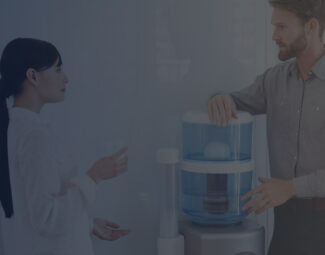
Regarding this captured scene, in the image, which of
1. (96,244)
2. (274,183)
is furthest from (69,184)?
(274,183)

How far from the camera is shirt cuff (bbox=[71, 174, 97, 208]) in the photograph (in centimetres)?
136

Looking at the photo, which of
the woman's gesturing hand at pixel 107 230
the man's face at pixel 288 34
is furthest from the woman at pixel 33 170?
the man's face at pixel 288 34

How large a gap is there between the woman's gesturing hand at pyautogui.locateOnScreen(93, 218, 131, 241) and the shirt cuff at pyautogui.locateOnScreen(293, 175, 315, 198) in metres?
0.65

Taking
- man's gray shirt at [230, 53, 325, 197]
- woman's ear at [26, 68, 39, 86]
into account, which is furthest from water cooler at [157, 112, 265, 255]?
woman's ear at [26, 68, 39, 86]

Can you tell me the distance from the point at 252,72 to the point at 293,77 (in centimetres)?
18

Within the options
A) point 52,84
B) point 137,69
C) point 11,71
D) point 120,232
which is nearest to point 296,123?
point 137,69

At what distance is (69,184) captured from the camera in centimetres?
137

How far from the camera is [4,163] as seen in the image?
4.30 feet

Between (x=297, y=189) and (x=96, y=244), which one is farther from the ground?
(x=297, y=189)

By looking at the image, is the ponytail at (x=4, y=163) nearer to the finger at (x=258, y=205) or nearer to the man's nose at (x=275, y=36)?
the finger at (x=258, y=205)

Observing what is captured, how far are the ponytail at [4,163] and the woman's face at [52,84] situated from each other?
0.12 metres

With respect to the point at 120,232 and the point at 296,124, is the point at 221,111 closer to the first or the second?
the point at 296,124

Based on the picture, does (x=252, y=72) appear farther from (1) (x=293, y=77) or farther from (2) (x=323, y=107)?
(2) (x=323, y=107)

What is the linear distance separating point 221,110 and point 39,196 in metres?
0.69
